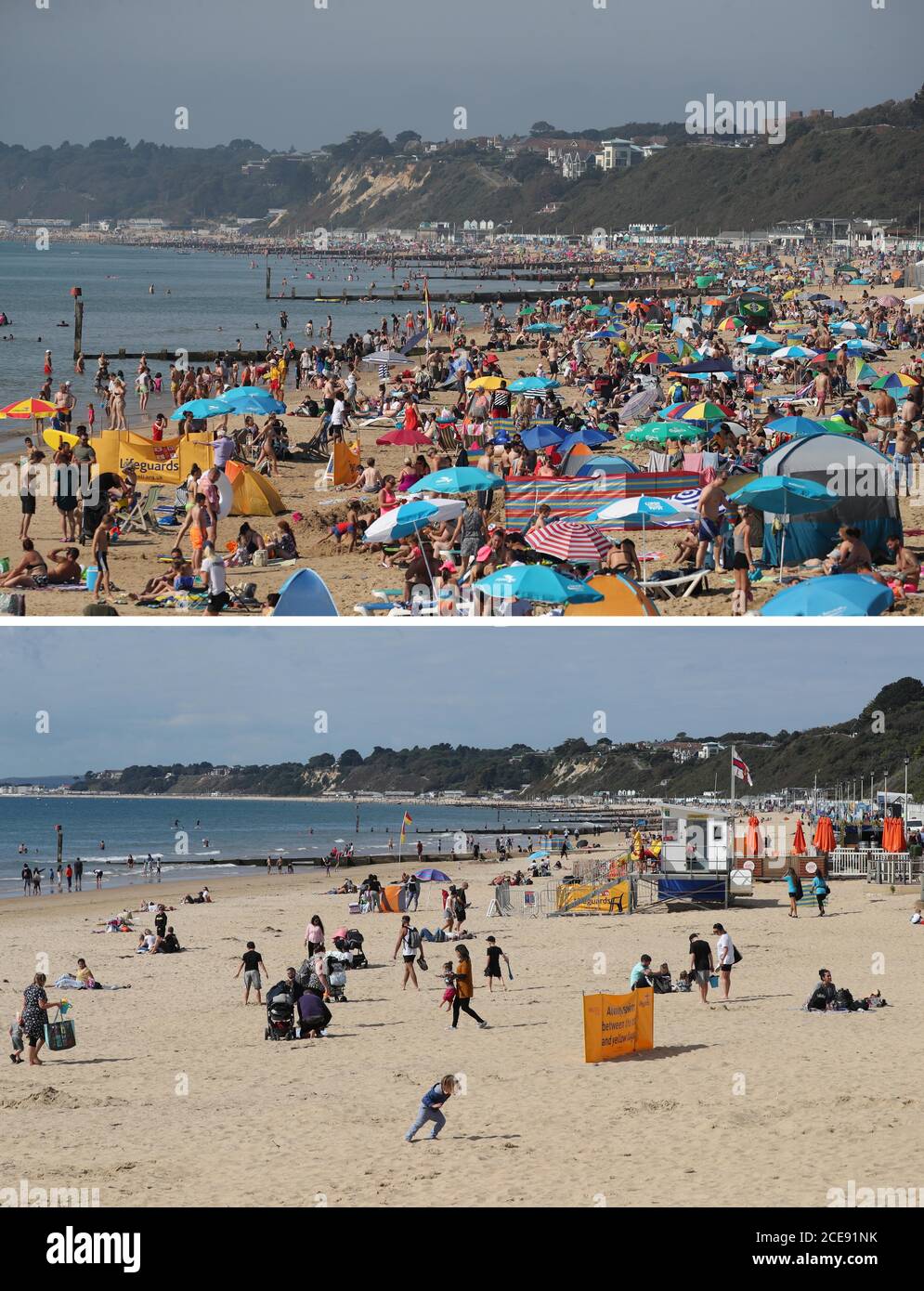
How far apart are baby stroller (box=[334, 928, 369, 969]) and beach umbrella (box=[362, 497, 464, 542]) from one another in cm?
475

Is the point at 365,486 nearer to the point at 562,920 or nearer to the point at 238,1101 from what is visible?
the point at 562,920

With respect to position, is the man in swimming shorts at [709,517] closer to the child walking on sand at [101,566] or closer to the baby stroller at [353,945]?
the baby stroller at [353,945]

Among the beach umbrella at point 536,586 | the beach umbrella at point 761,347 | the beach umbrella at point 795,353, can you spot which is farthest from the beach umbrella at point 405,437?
the beach umbrella at point 761,347

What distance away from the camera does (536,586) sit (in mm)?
13336

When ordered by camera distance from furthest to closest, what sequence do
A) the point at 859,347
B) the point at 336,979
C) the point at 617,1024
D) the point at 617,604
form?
the point at 859,347
the point at 336,979
the point at 617,604
the point at 617,1024

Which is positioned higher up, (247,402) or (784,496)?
(247,402)

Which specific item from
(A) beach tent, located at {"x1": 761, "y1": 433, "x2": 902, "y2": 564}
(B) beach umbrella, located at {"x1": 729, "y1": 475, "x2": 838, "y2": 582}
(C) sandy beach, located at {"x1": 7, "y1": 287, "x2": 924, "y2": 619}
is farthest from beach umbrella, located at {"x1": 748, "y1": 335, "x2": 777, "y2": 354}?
(B) beach umbrella, located at {"x1": 729, "y1": 475, "x2": 838, "y2": 582}

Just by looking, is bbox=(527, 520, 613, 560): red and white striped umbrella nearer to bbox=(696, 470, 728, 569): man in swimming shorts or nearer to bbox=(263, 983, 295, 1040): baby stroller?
bbox=(696, 470, 728, 569): man in swimming shorts

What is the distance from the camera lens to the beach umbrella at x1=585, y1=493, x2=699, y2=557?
52.1 ft

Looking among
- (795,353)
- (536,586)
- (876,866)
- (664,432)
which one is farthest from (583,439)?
(795,353)

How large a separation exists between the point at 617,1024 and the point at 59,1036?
4564 mm

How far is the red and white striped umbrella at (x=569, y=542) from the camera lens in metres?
15.0

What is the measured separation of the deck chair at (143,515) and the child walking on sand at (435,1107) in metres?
10.8

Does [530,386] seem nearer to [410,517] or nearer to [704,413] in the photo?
[704,413]
